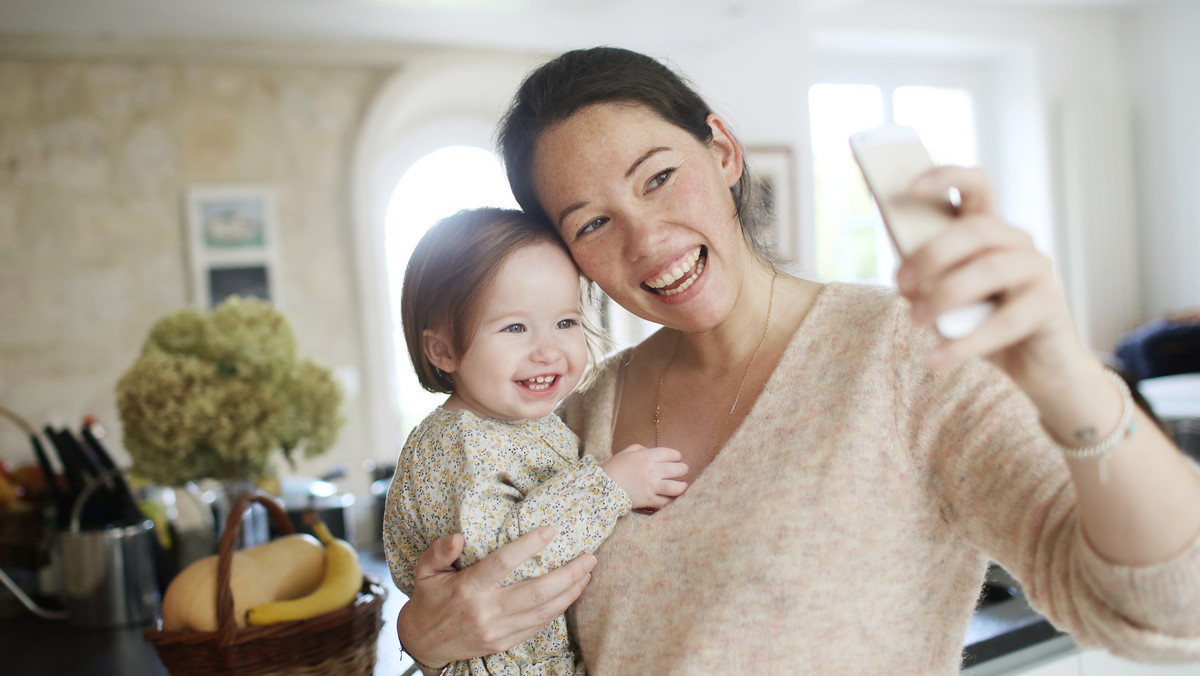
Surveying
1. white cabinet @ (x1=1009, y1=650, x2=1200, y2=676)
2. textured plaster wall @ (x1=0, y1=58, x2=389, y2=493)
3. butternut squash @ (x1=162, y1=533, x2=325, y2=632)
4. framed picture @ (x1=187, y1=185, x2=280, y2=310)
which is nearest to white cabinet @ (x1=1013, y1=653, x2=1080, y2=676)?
white cabinet @ (x1=1009, y1=650, x2=1200, y2=676)

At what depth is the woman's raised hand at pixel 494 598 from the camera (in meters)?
1.04

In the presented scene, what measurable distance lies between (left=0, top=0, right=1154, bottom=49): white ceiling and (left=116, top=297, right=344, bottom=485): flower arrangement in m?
2.20

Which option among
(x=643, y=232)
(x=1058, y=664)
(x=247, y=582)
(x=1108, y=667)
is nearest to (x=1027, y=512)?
(x=643, y=232)

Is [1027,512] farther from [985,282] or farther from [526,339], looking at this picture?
[526,339]

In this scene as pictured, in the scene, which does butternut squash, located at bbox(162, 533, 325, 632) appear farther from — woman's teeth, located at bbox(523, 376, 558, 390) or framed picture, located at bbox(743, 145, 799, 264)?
framed picture, located at bbox(743, 145, 799, 264)

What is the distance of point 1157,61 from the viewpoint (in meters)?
5.86

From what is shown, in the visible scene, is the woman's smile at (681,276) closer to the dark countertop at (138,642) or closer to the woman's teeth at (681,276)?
the woman's teeth at (681,276)

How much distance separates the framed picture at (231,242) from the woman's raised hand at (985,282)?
12.8 ft

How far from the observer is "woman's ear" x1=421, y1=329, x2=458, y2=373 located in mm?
1281

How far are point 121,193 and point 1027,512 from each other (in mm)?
4169

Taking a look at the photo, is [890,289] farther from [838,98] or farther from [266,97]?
[838,98]

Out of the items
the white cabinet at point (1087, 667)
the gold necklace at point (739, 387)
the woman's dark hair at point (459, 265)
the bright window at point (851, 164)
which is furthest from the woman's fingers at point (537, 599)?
the bright window at point (851, 164)

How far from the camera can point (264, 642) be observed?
127 cm

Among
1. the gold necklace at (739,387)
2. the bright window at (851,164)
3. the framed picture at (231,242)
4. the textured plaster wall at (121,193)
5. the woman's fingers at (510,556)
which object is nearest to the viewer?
the woman's fingers at (510,556)
